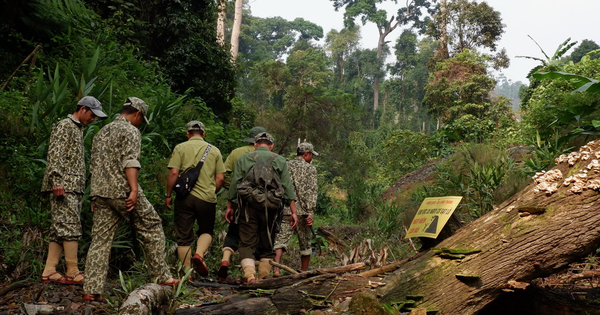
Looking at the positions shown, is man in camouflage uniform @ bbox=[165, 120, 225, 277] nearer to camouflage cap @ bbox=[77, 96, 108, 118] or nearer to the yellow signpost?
camouflage cap @ bbox=[77, 96, 108, 118]

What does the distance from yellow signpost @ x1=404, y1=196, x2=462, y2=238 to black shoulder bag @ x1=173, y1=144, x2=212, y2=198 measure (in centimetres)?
243

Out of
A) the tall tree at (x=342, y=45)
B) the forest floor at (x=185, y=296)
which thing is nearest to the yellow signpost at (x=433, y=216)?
the forest floor at (x=185, y=296)

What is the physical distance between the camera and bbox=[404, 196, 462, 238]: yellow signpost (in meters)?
3.38

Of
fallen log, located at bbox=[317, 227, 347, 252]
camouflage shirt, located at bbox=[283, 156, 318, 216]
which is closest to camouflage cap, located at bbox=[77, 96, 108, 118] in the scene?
camouflage shirt, located at bbox=[283, 156, 318, 216]

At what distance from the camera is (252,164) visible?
490cm

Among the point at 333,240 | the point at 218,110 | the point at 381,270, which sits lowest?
the point at 333,240

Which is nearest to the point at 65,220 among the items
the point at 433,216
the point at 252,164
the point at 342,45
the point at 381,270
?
the point at 252,164

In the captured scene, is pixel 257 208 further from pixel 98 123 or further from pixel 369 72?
pixel 369 72

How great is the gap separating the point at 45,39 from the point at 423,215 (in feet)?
27.2

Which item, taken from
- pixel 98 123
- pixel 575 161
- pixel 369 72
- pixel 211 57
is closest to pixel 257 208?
pixel 98 123

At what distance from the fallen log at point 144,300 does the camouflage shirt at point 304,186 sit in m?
2.82

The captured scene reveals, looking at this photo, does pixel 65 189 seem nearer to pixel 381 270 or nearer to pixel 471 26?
pixel 381 270

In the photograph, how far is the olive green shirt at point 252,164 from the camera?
16.2ft

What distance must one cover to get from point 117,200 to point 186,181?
1094mm
